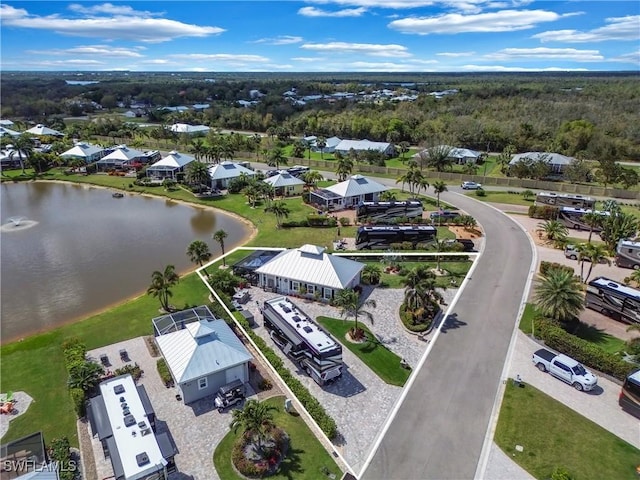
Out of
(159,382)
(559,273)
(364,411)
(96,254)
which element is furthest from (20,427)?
(559,273)

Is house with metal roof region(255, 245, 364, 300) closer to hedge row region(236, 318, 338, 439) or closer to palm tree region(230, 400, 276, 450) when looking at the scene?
hedge row region(236, 318, 338, 439)

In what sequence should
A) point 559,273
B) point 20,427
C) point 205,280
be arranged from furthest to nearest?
point 205,280 → point 559,273 → point 20,427

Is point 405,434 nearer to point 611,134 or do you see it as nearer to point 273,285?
point 273,285

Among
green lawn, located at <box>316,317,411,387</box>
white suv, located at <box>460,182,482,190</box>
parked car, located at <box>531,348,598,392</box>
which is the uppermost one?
white suv, located at <box>460,182,482,190</box>

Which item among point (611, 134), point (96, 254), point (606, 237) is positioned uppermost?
point (611, 134)

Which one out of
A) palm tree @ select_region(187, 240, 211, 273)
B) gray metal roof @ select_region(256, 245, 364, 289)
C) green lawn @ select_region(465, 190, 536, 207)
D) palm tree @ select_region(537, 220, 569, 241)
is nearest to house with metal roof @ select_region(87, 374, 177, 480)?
palm tree @ select_region(187, 240, 211, 273)

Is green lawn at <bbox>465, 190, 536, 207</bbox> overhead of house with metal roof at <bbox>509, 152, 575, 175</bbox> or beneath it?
beneath

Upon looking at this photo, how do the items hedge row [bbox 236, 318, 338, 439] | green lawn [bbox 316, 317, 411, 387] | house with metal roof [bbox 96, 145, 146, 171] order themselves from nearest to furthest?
hedge row [bbox 236, 318, 338, 439] → green lawn [bbox 316, 317, 411, 387] → house with metal roof [bbox 96, 145, 146, 171]
